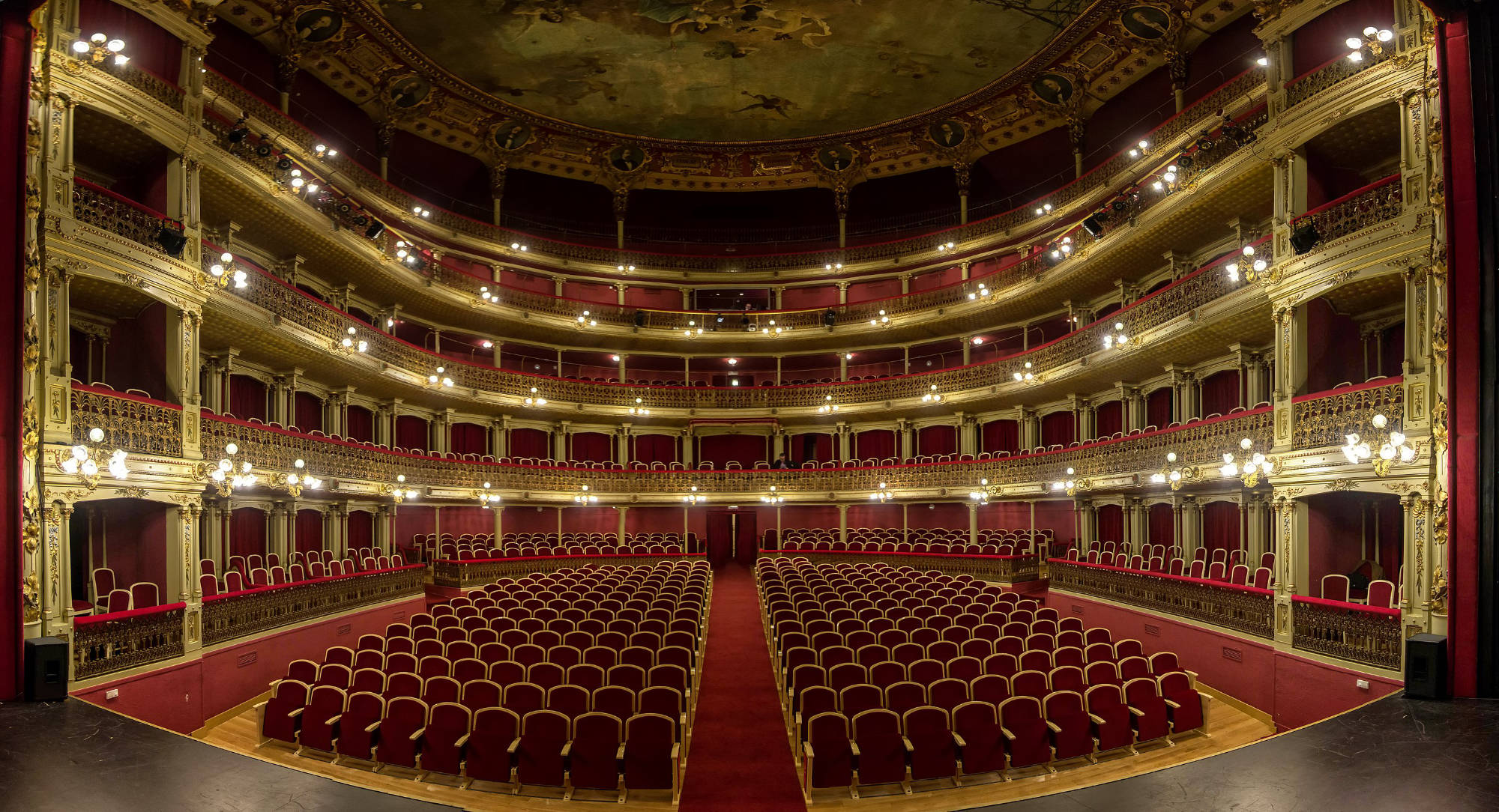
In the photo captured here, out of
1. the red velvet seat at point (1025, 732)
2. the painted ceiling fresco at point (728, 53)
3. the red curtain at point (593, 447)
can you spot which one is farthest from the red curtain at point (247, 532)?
the red velvet seat at point (1025, 732)

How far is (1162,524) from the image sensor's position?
68.3 feet

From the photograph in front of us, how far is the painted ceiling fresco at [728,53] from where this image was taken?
824 inches

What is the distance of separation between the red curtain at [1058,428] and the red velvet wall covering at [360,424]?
854 inches

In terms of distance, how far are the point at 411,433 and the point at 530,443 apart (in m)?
4.53

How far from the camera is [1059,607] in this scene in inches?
749

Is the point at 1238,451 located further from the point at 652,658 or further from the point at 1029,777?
the point at 652,658

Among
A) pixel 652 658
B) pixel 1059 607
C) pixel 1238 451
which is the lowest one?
pixel 1059 607

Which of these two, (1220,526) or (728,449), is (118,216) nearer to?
(1220,526)

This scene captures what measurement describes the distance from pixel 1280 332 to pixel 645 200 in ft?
80.7

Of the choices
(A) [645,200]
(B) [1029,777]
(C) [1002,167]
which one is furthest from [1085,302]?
(B) [1029,777]

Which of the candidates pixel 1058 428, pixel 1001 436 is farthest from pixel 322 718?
pixel 1001 436

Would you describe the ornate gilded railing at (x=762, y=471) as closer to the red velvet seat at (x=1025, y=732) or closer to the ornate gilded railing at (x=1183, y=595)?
the ornate gilded railing at (x=1183, y=595)

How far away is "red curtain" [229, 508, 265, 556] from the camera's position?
58.3 ft

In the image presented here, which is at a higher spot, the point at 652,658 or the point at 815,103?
the point at 815,103
